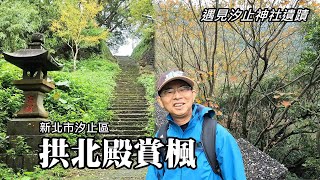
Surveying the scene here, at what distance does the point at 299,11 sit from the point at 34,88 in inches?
223

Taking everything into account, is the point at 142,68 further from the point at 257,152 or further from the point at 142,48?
the point at 257,152

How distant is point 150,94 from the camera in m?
14.3

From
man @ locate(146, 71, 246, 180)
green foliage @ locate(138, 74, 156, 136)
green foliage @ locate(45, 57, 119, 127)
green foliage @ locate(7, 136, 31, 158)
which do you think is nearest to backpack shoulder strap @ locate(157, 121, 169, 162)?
man @ locate(146, 71, 246, 180)

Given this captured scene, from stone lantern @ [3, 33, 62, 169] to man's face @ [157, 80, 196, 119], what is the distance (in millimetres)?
5688

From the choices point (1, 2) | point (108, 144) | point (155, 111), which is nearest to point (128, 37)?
point (1, 2)

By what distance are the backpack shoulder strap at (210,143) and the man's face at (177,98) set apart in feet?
0.57

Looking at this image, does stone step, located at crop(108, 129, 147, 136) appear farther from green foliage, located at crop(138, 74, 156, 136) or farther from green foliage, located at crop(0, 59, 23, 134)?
green foliage, located at crop(0, 59, 23, 134)

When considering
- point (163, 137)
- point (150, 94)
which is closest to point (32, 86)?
point (163, 137)

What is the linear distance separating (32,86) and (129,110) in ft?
18.1

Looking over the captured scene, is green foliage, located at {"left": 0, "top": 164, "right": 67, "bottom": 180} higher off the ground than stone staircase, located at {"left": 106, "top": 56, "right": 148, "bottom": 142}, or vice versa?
stone staircase, located at {"left": 106, "top": 56, "right": 148, "bottom": 142}

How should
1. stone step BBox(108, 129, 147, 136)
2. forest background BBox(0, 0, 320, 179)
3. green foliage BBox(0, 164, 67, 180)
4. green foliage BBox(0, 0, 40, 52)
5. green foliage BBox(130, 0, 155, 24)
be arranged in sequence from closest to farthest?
green foliage BBox(0, 164, 67, 180)
forest background BBox(0, 0, 320, 179)
stone step BBox(108, 129, 147, 136)
green foliage BBox(0, 0, 40, 52)
green foliage BBox(130, 0, 155, 24)

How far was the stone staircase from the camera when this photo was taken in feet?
34.8

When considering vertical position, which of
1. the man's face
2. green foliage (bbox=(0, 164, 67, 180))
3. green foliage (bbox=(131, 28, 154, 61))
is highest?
green foliage (bbox=(131, 28, 154, 61))

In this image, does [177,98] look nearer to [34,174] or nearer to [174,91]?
[174,91]
